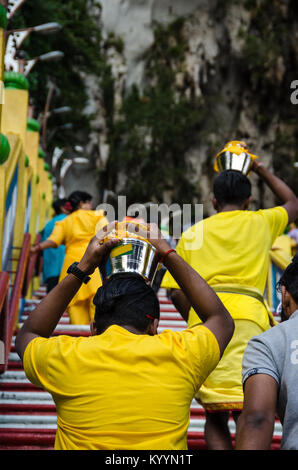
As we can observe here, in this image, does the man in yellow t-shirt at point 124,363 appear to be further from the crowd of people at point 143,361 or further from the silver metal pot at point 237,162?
the silver metal pot at point 237,162

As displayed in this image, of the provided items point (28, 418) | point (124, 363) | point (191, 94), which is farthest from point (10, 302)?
point (191, 94)

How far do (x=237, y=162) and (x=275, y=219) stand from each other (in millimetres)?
414

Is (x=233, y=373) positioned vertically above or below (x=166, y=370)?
below

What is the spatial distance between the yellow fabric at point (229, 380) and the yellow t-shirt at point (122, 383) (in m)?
0.95

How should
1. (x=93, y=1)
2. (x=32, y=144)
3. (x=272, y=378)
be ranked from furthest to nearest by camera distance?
(x=93, y=1) < (x=32, y=144) < (x=272, y=378)

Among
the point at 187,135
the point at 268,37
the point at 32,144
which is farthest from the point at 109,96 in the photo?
the point at 32,144

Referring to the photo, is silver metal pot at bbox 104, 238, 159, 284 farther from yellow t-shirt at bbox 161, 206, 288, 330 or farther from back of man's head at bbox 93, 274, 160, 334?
yellow t-shirt at bbox 161, 206, 288, 330

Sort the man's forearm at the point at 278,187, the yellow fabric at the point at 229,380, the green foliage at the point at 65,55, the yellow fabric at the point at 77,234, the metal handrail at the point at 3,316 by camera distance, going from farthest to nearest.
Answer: the green foliage at the point at 65,55 → the yellow fabric at the point at 77,234 → the metal handrail at the point at 3,316 → the man's forearm at the point at 278,187 → the yellow fabric at the point at 229,380

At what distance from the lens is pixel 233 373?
2.78 metres

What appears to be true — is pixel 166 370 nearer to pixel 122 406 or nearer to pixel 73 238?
pixel 122 406

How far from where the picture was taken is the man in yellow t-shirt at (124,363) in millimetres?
1690

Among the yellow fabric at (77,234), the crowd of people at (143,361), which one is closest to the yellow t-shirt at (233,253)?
the crowd of people at (143,361)

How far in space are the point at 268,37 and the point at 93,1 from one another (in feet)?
29.4
